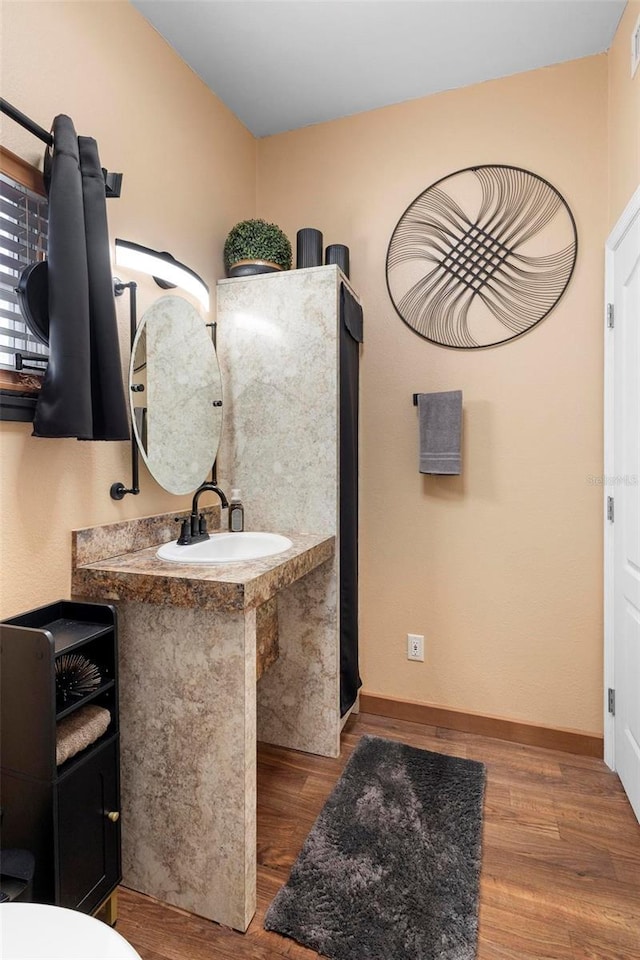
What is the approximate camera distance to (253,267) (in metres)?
2.12

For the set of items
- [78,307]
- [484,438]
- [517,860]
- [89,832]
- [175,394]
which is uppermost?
[78,307]

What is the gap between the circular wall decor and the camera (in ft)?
6.73

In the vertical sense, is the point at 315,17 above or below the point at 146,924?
above

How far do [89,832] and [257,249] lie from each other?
207cm

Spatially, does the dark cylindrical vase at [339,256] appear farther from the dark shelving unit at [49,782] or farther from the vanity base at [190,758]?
the dark shelving unit at [49,782]

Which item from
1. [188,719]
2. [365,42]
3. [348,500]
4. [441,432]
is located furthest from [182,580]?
[365,42]

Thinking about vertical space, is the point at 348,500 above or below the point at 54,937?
above

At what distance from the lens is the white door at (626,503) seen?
1.68 metres

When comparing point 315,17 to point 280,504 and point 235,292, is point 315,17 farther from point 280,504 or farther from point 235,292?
point 280,504

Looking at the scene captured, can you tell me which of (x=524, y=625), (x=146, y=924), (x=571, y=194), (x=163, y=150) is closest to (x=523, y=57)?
(x=571, y=194)

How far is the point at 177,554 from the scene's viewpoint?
1.61m

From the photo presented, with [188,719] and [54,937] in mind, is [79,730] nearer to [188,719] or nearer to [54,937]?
[188,719]

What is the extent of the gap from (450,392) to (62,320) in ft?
4.96

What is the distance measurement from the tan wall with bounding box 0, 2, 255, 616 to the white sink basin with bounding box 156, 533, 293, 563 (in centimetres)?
21
